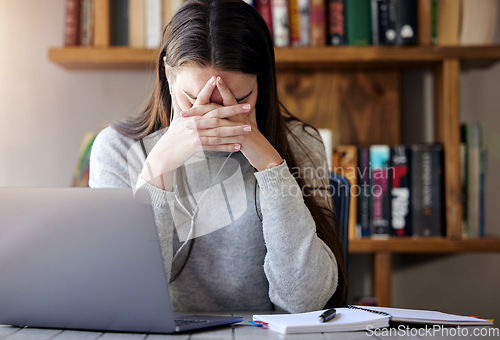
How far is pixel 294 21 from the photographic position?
171 centimetres

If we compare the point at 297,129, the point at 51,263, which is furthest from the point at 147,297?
the point at 297,129

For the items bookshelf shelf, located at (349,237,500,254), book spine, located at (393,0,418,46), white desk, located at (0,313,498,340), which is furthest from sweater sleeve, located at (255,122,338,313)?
book spine, located at (393,0,418,46)

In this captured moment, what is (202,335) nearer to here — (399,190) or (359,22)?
(399,190)

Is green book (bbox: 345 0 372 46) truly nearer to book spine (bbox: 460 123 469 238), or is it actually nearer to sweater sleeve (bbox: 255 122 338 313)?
book spine (bbox: 460 123 469 238)

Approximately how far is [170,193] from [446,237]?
102 cm

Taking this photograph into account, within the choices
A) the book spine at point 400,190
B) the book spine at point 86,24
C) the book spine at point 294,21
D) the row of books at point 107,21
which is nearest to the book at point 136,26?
the row of books at point 107,21

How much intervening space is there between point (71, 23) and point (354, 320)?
133 centimetres

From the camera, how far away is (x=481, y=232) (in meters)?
1.70

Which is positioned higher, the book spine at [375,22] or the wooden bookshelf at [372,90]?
the book spine at [375,22]

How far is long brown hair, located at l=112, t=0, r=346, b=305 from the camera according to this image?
43.1 inches

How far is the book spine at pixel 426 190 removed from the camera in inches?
66.3

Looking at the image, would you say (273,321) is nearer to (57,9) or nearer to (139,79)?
(139,79)

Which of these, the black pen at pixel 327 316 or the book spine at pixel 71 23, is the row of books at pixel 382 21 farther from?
the black pen at pixel 327 316

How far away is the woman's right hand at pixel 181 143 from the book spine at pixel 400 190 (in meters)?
0.76
